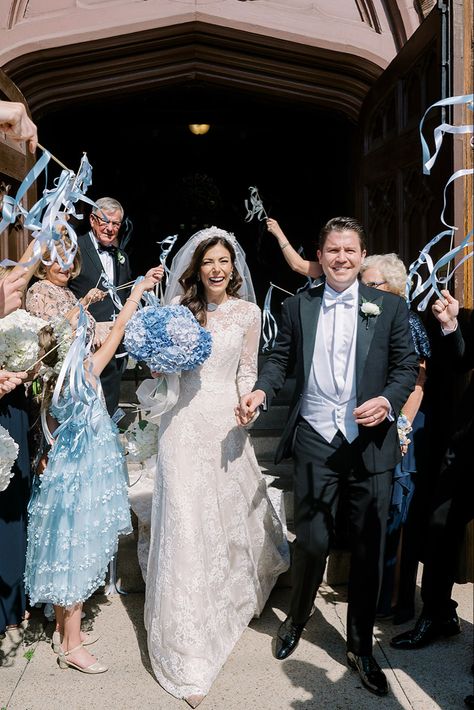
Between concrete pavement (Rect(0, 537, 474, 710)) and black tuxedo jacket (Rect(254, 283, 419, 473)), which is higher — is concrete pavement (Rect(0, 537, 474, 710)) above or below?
below

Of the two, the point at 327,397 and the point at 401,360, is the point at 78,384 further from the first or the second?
the point at 401,360

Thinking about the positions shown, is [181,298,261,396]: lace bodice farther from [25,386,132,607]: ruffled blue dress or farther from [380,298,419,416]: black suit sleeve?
[380,298,419,416]: black suit sleeve

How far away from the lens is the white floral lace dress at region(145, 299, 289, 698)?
3197 millimetres

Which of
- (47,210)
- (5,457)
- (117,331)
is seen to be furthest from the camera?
(117,331)

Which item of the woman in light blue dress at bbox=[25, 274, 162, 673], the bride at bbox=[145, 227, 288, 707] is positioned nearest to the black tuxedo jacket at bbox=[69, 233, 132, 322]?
the bride at bbox=[145, 227, 288, 707]

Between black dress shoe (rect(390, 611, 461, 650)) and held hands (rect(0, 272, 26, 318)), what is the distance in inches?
105

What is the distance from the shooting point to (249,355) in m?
3.71

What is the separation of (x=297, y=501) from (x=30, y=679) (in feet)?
5.26

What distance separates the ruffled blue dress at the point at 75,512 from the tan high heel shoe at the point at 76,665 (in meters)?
0.34

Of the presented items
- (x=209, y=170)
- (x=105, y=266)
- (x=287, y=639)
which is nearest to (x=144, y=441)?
(x=287, y=639)

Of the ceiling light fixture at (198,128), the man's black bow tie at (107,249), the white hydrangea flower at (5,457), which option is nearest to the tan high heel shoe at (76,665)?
the white hydrangea flower at (5,457)

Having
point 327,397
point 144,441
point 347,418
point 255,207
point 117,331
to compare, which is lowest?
point 144,441

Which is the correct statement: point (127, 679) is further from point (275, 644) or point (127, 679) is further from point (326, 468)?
point (326, 468)

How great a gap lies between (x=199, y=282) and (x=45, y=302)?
3.24ft
